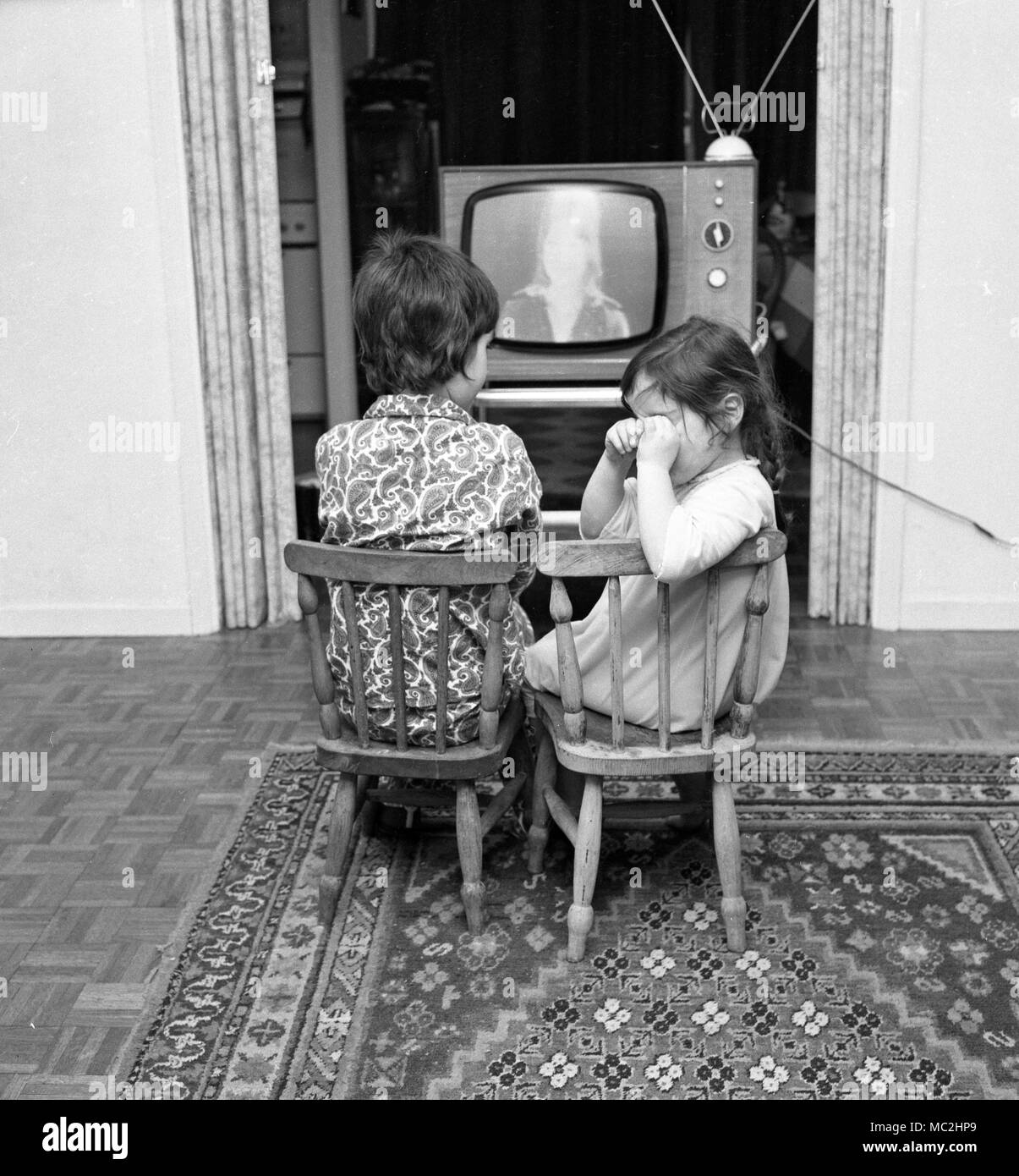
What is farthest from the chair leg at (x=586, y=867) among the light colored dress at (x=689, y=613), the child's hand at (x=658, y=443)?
the child's hand at (x=658, y=443)

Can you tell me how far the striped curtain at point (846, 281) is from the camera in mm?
3564

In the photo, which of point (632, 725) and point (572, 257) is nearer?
point (632, 725)

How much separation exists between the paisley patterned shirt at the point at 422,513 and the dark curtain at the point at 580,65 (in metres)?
2.68

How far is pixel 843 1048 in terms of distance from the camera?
1.99 m

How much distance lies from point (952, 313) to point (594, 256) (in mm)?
926

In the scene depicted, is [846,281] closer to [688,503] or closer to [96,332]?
[688,503]

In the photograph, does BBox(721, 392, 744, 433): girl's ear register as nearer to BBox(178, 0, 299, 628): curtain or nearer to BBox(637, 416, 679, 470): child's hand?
BBox(637, 416, 679, 470): child's hand

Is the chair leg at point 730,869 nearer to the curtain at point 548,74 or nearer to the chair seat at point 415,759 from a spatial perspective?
the chair seat at point 415,759

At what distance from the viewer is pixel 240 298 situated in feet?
12.4

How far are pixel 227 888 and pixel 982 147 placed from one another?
255cm

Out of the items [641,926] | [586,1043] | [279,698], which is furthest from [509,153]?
[586,1043]

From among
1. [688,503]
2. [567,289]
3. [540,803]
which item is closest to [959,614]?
[567,289]

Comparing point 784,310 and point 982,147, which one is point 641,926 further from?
point 784,310

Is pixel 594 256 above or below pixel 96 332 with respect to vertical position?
above
